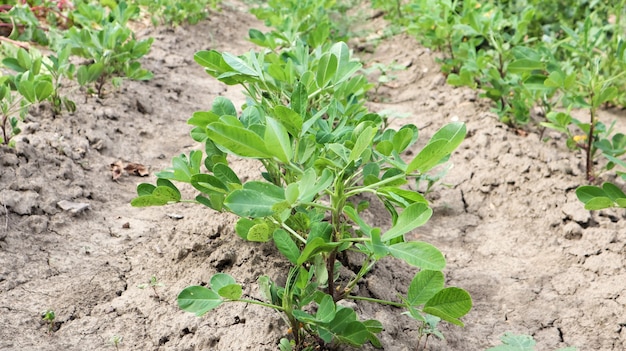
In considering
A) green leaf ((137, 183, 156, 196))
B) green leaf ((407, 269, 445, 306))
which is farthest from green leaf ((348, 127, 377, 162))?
green leaf ((137, 183, 156, 196))

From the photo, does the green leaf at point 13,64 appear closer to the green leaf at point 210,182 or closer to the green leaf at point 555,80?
the green leaf at point 210,182

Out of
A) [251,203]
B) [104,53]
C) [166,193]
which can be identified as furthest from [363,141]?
[104,53]

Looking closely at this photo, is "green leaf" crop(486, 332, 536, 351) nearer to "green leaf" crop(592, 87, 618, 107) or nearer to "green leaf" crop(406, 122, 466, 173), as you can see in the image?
"green leaf" crop(406, 122, 466, 173)

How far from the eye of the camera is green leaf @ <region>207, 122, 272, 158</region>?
1312 millimetres

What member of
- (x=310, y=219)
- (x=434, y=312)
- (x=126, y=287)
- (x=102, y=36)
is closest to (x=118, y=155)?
(x=102, y=36)

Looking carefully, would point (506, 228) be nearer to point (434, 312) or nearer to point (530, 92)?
point (530, 92)

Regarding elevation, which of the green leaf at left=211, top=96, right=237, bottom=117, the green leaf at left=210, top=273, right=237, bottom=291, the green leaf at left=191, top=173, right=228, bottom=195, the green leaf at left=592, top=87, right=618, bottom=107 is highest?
the green leaf at left=211, top=96, right=237, bottom=117

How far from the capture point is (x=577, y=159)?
315 centimetres

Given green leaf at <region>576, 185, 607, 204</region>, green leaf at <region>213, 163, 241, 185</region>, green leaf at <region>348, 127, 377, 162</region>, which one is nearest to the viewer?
green leaf at <region>348, 127, 377, 162</region>

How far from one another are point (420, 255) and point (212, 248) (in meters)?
1.00

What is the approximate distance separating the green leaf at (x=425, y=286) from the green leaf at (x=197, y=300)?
1.65 ft

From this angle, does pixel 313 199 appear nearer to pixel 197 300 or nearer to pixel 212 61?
pixel 197 300

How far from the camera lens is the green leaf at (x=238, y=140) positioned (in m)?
1.31

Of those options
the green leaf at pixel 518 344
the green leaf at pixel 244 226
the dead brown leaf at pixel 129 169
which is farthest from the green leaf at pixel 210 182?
the dead brown leaf at pixel 129 169
